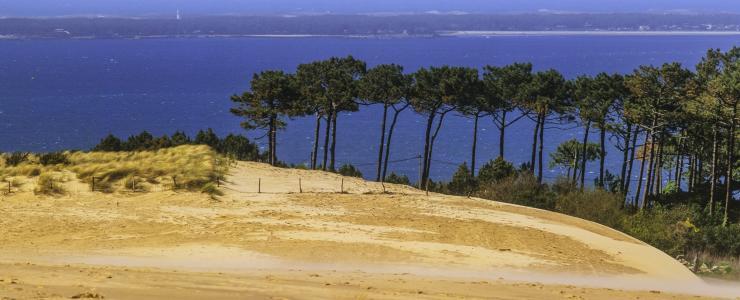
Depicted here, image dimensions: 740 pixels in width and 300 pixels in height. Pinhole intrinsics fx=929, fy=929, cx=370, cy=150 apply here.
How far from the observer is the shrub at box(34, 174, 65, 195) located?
2894 cm

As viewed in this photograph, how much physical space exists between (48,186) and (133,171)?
317 cm

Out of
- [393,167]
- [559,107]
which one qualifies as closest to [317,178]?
[559,107]

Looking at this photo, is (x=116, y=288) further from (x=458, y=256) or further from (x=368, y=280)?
(x=458, y=256)

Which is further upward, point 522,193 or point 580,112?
point 580,112

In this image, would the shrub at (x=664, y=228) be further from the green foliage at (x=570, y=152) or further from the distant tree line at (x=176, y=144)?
the green foliage at (x=570, y=152)

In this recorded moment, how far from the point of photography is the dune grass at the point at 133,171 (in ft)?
101

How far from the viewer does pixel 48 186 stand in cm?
2930

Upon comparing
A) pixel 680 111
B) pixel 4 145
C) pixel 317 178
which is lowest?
pixel 4 145

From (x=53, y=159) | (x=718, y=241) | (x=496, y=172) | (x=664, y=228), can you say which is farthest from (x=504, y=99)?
(x=53, y=159)

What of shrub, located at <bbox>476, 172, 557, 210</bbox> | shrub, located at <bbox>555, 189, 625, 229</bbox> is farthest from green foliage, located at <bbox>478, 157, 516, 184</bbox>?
shrub, located at <bbox>555, 189, 625, 229</bbox>

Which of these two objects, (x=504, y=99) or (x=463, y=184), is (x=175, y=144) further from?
(x=504, y=99)

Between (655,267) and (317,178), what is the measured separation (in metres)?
17.0

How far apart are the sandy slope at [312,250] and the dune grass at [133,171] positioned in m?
1.09

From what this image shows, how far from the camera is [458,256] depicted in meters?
22.9
